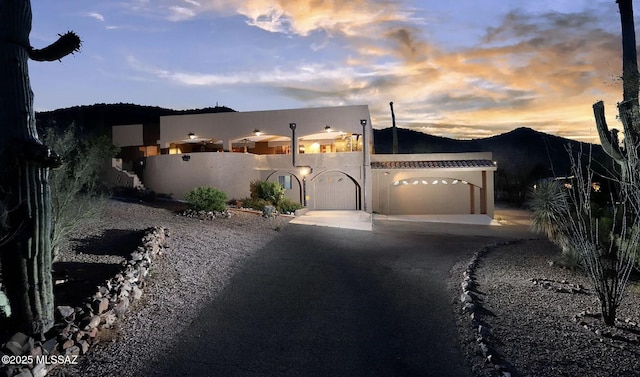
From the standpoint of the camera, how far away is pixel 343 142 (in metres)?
26.8

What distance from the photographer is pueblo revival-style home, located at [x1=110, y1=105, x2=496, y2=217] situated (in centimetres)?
2173

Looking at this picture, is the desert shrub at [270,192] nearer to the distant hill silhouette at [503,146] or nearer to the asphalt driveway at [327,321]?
the asphalt driveway at [327,321]

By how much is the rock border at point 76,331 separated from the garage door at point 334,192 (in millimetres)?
15731

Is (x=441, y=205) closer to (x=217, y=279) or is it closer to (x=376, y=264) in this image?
(x=376, y=264)

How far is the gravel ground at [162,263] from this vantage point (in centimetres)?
509

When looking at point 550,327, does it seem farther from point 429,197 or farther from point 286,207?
point 429,197

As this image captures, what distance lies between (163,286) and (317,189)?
15.9 metres

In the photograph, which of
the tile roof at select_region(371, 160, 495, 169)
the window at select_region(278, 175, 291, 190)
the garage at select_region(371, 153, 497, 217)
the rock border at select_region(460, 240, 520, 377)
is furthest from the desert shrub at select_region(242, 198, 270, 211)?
the rock border at select_region(460, 240, 520, 377)

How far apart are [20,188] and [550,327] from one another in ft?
24.9

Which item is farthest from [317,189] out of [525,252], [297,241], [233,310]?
[233,310]

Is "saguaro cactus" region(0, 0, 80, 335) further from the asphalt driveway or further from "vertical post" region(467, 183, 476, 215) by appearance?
"vertical post" region(467, 183, 476, 215)

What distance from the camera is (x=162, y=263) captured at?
28.3 feet

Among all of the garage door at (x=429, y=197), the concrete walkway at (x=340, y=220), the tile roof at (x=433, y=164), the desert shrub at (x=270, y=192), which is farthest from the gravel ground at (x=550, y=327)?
the garage door at (x=429, y=197)

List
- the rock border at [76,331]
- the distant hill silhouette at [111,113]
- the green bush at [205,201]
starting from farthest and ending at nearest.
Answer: the distant hill silhouette at [111,113] → the green bush at [205,201] → the rock border at [76,331]
